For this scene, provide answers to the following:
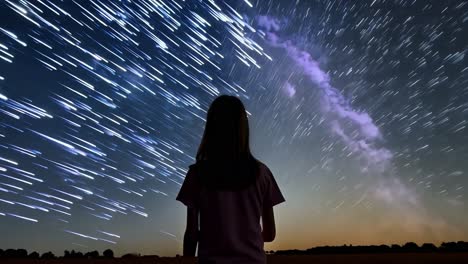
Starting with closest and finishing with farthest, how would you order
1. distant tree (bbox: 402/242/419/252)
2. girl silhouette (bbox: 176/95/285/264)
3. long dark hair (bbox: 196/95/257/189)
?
girl silhouette (bbox: 176/95/285/264) < long dark hair (bbox: 196/95/257/189) < distant tree (bbox: 402/242/419/252)

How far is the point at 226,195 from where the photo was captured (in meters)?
2.42

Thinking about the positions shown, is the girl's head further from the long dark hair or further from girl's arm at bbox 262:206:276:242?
girl's arm at bbox 262:206:276:242

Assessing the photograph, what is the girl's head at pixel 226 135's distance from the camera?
2498 mm

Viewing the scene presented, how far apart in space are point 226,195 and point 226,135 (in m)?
0.36

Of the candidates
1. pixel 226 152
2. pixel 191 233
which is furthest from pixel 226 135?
pixel 191 233

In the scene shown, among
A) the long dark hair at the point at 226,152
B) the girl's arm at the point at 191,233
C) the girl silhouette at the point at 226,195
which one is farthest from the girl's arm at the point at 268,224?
the girl's arm at the point at 191,233

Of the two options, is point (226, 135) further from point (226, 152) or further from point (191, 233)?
point (191, 233)

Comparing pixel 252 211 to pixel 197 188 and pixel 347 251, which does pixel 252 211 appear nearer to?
pixel 197 188

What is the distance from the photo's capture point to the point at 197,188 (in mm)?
2461

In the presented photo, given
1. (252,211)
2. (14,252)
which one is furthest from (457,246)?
(14,252)

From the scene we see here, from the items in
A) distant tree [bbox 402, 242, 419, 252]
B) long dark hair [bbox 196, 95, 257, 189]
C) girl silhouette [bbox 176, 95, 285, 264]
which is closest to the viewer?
girl silhouette [bbox 176, 95, 285, 264]

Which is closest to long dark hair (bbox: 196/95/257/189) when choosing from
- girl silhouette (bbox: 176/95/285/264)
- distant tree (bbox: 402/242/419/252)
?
girl silhouette (bbox: 176/95/285/264)

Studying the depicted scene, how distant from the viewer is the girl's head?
2.50 meters

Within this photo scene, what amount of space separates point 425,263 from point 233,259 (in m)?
17.5
